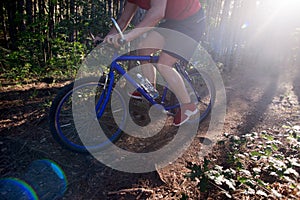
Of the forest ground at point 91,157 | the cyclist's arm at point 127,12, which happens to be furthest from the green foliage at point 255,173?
the cyclist's arm at point 127,12

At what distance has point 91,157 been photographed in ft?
8.68

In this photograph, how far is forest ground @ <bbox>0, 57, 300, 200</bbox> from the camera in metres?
2.22

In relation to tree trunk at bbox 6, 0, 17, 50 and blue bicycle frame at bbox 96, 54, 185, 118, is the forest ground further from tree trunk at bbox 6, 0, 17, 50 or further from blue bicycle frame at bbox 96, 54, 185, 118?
tree trunk at bbox 6, 0, 17, 50

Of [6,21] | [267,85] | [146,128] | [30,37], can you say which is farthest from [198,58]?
[6,21]

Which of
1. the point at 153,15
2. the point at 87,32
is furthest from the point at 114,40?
the point at 87,32

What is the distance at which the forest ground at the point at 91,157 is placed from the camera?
222 cm

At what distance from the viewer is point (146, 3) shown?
105 inches

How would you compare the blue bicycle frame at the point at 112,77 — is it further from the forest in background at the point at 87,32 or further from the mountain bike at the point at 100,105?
the forest in background at the point at 87,32

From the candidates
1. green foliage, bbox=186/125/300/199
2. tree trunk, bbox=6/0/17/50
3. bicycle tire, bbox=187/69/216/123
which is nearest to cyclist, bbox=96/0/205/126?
bicycle tire, bbox=187/69/216/123

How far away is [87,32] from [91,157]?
1869 millimetres

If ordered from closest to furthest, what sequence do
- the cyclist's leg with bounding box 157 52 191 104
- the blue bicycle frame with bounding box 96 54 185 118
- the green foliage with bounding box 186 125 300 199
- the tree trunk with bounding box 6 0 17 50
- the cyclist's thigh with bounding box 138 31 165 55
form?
the green foliage with bounding box 186 125 300 199 → the blue bicycle frame with bounding box 96 54 185 118 → the cyclist's leg with bounding box 157 52 191 104 → the cyclist's thigh with bounding box 138 31 165 55 → the tree trunk with bounding box 6 0 17 50

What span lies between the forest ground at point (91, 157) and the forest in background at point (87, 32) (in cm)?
61

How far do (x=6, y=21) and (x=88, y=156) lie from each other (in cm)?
565

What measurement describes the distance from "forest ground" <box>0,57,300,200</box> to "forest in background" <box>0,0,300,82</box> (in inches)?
24.1
